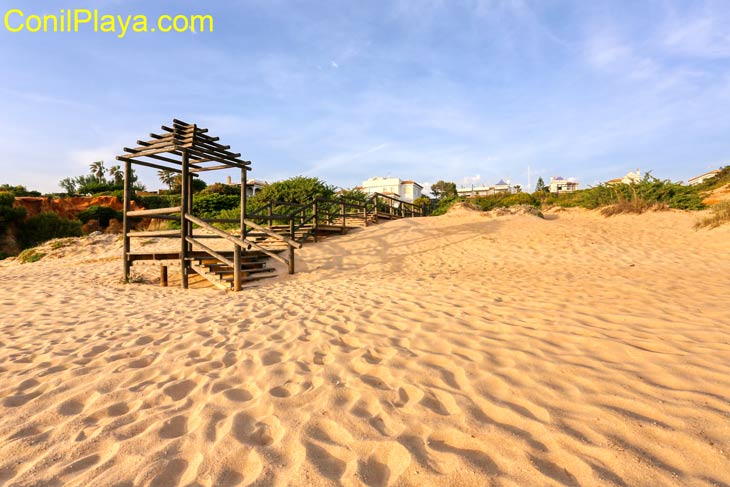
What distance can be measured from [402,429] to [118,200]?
33.2m

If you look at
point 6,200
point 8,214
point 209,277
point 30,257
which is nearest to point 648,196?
point 209,277

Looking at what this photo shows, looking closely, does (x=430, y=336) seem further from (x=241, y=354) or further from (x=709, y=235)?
(x=709, y=235)

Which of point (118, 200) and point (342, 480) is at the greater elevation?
point (118, 200)

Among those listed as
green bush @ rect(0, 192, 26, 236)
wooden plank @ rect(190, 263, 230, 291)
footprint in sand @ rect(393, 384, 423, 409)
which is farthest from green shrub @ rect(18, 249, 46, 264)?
footprint in sand @ rect(393, 384, 423, 409)

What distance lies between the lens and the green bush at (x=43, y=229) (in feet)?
59.2

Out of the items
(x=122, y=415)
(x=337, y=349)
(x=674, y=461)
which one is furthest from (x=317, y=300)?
(x=674, y=461)

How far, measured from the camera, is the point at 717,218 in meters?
11.2

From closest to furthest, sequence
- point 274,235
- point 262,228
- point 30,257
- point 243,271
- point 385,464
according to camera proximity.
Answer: point 385,464 → point 243,271 → point 274,235 → point 262,228 → point 30,257

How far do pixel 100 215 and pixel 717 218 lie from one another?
105 feet

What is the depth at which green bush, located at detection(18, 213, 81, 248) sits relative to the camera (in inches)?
711

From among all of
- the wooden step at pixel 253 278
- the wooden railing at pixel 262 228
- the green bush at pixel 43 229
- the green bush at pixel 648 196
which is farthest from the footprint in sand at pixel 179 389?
the green bush at pixel 43 229

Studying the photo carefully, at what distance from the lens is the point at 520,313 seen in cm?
409

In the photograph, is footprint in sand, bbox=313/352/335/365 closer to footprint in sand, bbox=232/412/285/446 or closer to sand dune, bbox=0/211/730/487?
sand dune, bbox=0/211/730/487

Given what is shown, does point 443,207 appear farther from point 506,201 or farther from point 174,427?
point 174,427
